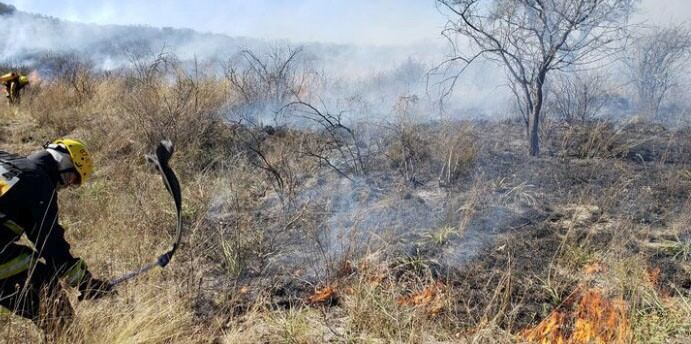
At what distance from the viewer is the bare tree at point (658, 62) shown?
9.64m

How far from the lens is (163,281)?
3.33m

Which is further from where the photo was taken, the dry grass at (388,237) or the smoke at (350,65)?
the smoke at (350,65)

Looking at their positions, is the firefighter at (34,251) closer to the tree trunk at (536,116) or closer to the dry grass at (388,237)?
the dry grass at (388,237)

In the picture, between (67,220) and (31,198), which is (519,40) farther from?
(67,220)

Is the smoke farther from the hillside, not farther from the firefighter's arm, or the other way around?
the firefighter's arm

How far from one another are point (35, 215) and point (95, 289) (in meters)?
0.58

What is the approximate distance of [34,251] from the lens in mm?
2303

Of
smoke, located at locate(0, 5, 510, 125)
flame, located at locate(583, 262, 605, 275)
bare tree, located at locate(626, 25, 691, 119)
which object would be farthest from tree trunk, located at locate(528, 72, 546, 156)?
bare tree, located at locate(626, 25, 691, 119)

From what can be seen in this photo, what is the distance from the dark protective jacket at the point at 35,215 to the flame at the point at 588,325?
272 cm

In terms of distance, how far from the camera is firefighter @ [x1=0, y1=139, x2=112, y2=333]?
2.20 meters

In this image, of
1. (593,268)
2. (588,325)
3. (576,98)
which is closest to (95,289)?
(588,325)

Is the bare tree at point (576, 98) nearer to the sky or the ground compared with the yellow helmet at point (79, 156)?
nearer to the sky

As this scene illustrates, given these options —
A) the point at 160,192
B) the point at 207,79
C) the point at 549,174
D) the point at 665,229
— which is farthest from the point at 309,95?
the point at 665,229

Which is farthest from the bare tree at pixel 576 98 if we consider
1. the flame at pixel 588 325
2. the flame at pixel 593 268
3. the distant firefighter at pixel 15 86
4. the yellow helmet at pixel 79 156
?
the distant firefighter at pixel 15 86
